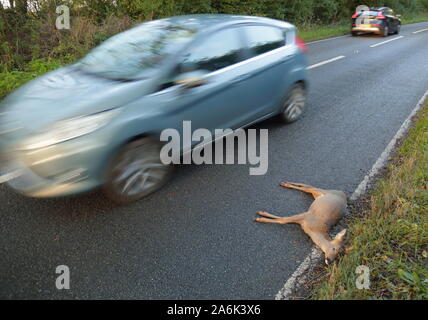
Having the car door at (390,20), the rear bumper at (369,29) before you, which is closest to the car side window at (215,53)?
the rear bumper at (369,29)

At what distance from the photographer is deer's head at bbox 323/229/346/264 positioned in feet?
8.99

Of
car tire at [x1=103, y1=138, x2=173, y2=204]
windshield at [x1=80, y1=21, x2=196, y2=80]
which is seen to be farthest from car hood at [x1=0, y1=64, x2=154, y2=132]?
car tire at [x1=103, y1=138, x2=173, y2=204]

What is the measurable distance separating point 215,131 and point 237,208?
105 cm

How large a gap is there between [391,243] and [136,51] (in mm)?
3249

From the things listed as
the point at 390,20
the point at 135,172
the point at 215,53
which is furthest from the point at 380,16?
the point at 135,172

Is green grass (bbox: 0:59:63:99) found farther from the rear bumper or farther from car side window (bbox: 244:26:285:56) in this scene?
the rear bumper

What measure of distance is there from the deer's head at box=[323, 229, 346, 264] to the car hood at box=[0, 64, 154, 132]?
2.21 meters

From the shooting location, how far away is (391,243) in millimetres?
2822

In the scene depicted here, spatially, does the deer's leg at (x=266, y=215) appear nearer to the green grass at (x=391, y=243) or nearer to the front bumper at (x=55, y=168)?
the green grass at (x=391, y=243)

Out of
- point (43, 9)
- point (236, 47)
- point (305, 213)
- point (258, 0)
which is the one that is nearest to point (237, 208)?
point (305, 213)

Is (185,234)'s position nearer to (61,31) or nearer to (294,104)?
(294,104)

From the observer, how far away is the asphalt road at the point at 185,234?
251 cm

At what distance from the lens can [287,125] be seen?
5.39 metres

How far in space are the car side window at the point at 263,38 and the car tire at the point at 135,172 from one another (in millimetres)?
1979
